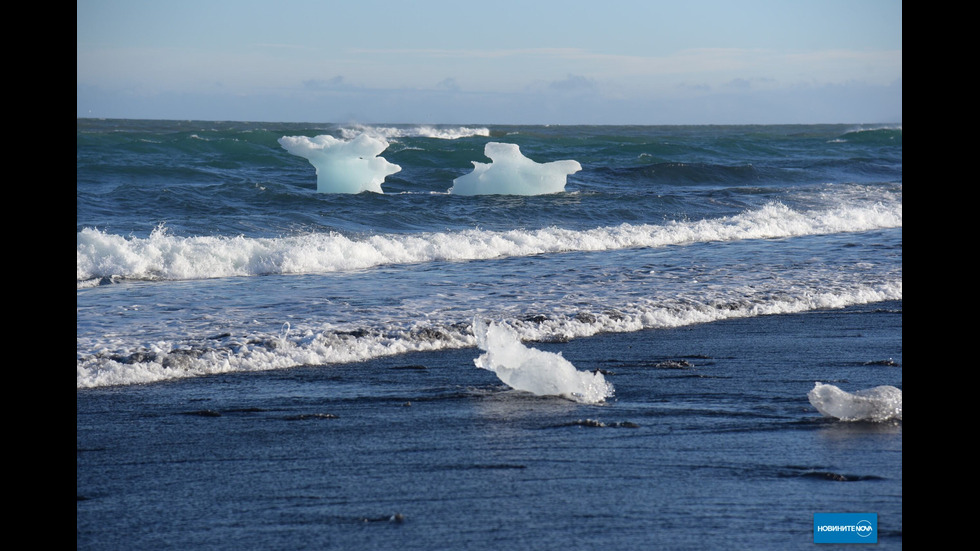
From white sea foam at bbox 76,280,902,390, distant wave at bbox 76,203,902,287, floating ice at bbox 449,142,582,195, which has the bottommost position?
white sea foam at bbox 76,280,902,390

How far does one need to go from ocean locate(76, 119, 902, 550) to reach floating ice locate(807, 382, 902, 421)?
0.06 ft

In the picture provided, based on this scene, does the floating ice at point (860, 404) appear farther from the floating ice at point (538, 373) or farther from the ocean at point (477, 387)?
the floating ice at point (538, 373)

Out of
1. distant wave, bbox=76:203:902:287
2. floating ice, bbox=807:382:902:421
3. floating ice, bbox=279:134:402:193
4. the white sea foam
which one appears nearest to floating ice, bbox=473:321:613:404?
the white sea foam

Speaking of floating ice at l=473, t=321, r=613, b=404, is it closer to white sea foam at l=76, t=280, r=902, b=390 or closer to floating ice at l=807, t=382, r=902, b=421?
white sea foam at l=76, t=280, r=902, b=390

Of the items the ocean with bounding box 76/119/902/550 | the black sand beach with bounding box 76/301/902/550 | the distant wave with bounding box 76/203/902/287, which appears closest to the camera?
the black sand beach with bounding box 76/301/902/550

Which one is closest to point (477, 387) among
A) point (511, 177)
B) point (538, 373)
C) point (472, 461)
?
point (538, 373)

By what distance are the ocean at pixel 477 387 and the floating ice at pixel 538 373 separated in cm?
2

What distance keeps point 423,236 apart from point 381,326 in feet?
18.9

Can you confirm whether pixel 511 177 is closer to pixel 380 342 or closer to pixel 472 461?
pixel 380 342

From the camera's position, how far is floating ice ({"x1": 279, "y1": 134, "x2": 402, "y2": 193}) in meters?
17.3

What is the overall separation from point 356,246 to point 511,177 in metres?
7.64

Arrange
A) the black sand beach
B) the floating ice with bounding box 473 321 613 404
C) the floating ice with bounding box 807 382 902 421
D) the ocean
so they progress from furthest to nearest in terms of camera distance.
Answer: the floating ice with bounding box 473 321 613 404, the floating ice with bounding box 807 382 902 421, the ocean, the black sand beach
